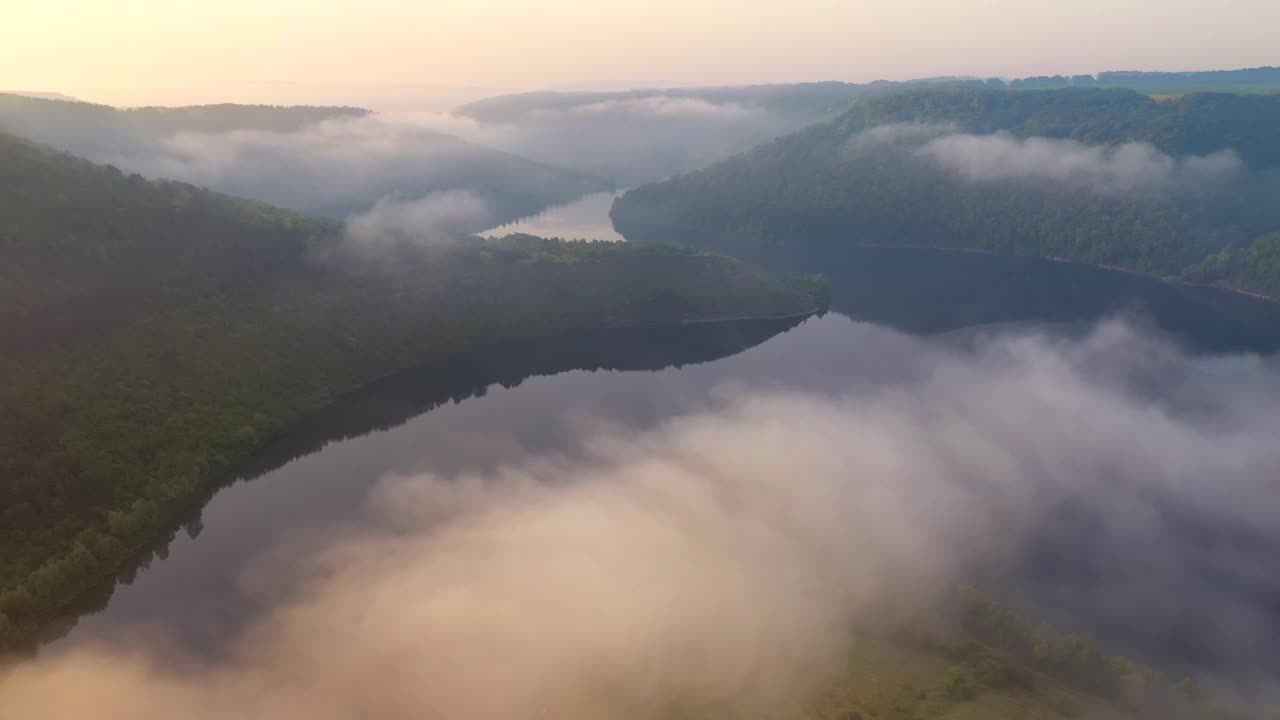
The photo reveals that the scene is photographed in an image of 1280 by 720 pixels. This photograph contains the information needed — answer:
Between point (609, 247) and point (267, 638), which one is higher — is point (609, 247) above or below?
above

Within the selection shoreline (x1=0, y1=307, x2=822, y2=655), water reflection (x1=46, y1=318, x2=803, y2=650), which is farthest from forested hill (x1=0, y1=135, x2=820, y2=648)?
water reflection (x1=46, y1=318, x2=803, y2=650)

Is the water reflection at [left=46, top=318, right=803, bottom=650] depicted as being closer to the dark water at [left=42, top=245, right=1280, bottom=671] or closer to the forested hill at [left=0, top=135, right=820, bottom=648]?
the dark water at [left=42, top=245, right=1280, bottom=671]

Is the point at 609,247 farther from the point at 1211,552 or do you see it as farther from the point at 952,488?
the point at 1211,552

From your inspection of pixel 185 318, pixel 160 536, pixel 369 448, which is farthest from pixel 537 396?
pixel 160 536

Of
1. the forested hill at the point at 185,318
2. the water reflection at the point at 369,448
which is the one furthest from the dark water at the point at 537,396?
the forested hill at the point at 185,318

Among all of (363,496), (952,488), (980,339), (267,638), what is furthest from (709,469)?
(980,339)

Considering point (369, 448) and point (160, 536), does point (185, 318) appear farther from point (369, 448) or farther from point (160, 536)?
point (160, 536)

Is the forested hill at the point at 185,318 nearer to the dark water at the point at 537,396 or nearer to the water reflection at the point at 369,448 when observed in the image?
the water reflection at the point at 369,448
